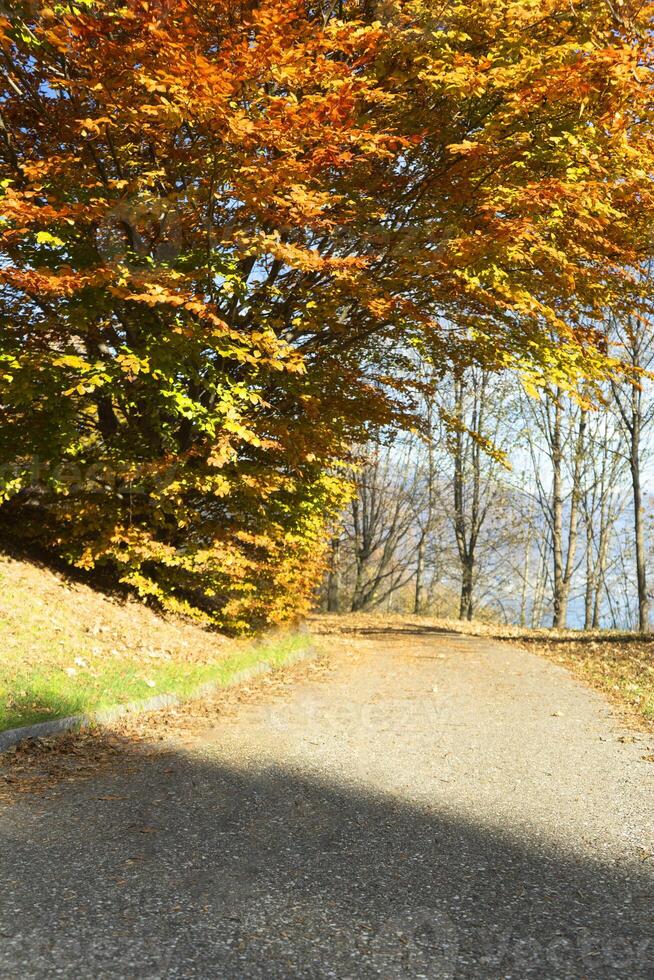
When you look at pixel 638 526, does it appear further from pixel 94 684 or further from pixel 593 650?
pixel 94 684

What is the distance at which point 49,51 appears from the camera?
24.9 ft

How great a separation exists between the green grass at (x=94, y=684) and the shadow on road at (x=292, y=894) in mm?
1314

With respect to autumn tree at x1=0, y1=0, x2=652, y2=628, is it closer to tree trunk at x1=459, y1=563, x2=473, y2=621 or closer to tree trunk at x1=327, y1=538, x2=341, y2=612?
tree trunk at x1=327, y1=538, x2=341, y2=612

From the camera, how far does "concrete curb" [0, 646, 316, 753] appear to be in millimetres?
5198

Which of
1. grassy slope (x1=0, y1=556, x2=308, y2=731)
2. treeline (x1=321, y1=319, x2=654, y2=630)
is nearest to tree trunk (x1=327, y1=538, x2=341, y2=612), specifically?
treeline (x1=321, y1=319, x2=654, y2=630)

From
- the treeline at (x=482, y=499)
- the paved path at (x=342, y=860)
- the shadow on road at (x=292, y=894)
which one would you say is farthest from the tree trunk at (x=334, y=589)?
the shadow on road at (x=292, y=894)

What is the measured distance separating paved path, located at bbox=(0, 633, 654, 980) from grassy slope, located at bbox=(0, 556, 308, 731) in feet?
3.52

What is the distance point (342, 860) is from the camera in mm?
3594

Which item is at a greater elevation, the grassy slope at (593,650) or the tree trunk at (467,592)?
the tree trunk at (467,592)

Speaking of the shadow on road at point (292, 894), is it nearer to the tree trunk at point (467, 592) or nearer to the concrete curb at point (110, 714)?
the concrete curb at point (110, 714)

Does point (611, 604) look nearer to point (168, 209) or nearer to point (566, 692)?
point (566, 692)

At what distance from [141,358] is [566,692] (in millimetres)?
6488

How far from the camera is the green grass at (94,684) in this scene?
5.70 metres

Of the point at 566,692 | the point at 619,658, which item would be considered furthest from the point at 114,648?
the point at 619,658
